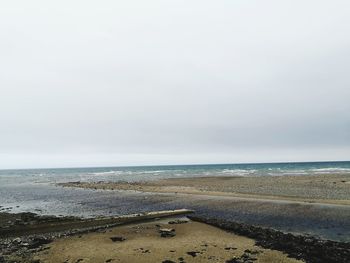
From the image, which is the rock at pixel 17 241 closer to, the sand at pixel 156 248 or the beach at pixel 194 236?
the beach at pixel 194 236

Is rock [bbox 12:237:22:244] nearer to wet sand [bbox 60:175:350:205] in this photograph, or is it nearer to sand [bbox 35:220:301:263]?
sand [bbox 35:220:301:263]

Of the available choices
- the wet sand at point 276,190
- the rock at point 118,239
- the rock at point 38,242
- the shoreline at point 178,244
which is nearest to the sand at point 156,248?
the shoreline at point 178,244

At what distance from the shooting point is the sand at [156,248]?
14891 mm

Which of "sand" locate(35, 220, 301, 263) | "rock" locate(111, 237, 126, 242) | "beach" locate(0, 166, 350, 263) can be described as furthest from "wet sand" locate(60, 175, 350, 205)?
"rock" locate(111, 237, 126, 242)

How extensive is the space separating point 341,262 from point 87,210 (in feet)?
76.7

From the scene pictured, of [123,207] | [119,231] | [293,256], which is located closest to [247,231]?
[293,256]

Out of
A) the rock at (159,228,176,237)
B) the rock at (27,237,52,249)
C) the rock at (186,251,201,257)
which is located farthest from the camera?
the rock at (159,228,176,237)

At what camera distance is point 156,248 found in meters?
16.6

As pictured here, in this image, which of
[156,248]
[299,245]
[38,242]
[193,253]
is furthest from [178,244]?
[38,242]

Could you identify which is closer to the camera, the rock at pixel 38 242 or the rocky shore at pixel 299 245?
the rocky shore at pixel 299 245

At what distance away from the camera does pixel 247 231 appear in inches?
766

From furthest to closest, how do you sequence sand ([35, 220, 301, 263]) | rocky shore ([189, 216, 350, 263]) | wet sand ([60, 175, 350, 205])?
wet sand ([60, 175, 350, 205]) < sand ([35, 220, 301, 263]) < rocky shore ([189, 216, 350, 263])

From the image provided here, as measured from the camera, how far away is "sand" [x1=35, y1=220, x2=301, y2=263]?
14.9 meters

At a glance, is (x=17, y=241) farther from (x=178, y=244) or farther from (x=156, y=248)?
(x=178, y=244)
